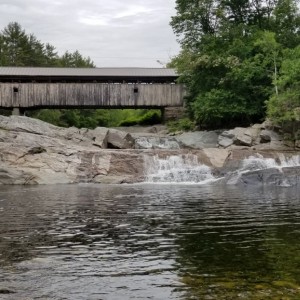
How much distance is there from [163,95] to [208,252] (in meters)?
36.6

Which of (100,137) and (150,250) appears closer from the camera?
(150,250)

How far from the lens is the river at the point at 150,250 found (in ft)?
22.9

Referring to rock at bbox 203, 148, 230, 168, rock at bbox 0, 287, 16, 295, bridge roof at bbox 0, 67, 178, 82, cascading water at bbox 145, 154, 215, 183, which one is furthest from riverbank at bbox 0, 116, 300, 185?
rock at bbox 0, 287, 16, 295

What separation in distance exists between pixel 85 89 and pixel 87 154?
1569 cm

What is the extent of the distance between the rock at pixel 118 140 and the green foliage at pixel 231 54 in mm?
6921

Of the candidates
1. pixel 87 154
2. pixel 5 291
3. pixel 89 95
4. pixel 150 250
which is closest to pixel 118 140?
pixel 87 154

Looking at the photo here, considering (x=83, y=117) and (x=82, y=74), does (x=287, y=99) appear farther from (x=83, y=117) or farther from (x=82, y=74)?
(x=83, y=117)

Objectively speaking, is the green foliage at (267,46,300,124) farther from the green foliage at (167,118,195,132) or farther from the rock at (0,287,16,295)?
the rock at (0,287,16,295)

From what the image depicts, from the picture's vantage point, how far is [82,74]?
145 feet

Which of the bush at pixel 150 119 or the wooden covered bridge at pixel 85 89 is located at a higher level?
the wooden covered bridge at pixel 85 89

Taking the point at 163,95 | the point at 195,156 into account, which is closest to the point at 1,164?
the point at 195,156

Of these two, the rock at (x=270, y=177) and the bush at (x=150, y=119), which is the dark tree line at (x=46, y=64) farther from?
the rock at (x=270, y=177)

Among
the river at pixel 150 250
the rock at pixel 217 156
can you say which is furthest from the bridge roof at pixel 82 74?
the river at pixel 150 250

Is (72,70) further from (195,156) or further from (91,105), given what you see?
(195,156)
